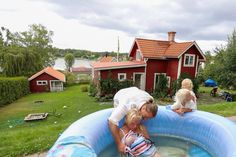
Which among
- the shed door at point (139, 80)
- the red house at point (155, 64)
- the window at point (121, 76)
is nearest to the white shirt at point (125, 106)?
the red house at point (155, 64)

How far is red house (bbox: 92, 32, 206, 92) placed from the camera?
14906mm

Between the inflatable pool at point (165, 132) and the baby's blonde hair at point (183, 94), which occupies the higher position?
the baby's blonde hair at point (183, 94)

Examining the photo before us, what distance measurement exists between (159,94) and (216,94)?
5735mm

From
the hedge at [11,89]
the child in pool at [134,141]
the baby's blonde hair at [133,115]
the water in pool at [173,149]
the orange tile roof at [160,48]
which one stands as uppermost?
the orange tile roof at [160,48]

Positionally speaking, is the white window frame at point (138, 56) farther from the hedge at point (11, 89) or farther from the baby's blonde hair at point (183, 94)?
the baby's blonde hair at point (183, 94)

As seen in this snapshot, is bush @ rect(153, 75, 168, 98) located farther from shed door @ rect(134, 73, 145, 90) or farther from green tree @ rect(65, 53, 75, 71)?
Answer: green tree @ rect(65, 53, 75, 71)

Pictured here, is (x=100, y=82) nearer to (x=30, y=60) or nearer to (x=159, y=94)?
(x=159, y=94)

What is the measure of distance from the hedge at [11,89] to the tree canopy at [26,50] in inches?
113

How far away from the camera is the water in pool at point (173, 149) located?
11.9 ft

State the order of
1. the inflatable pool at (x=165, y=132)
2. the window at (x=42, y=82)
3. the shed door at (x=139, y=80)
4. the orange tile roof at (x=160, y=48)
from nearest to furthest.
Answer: the inflatable pool at (x=165, y=132), the orange tile roof at (x=160, y=48), the shed door at (x=139, y=80), the window at (x=42, y=82)

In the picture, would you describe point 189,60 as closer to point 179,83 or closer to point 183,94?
point 179,83

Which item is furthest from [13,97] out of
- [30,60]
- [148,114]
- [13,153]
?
[148,114]

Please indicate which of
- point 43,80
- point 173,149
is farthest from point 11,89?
point 173,149

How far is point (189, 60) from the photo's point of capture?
50.7 ft
